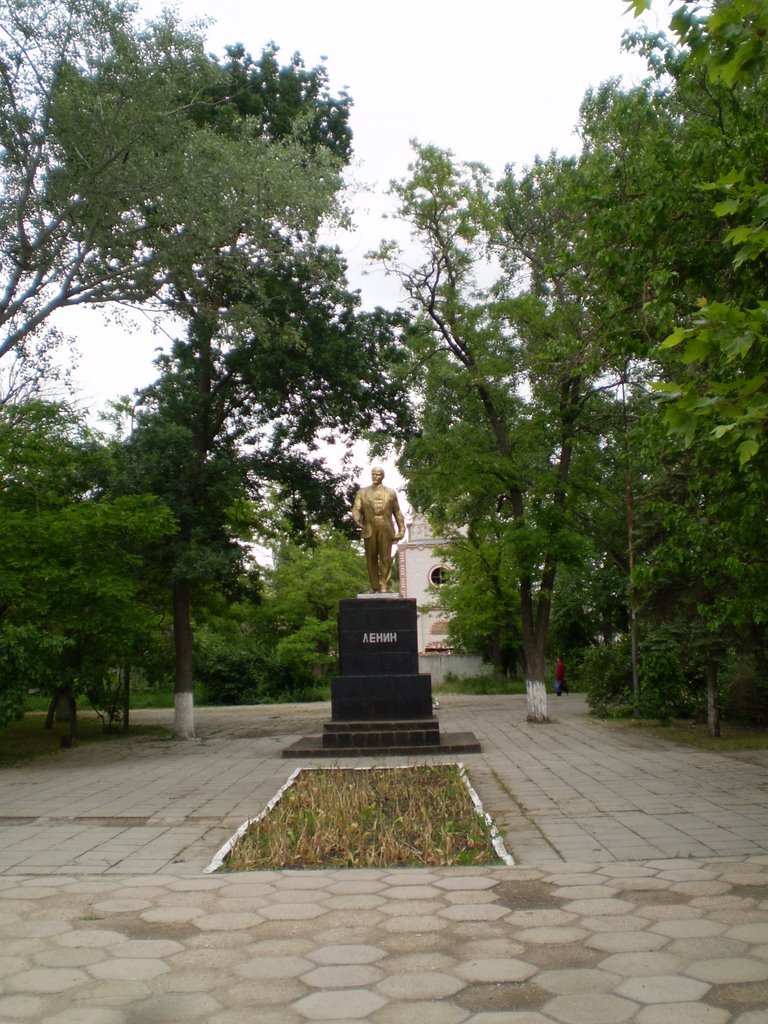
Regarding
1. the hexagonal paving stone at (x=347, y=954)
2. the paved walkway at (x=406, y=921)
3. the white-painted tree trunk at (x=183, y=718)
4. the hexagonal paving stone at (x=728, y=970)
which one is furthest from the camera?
the white-painted tree trunk at (x=183, y=718)

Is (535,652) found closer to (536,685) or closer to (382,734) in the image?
(536,685)

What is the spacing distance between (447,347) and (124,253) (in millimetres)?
9045

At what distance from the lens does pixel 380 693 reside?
14.5 metres

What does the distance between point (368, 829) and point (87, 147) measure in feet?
30.0

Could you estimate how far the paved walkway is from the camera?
12.6 feet

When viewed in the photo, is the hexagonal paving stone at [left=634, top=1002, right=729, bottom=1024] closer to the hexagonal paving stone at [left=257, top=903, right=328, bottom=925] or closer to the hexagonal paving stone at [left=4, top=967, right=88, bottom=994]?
the hexagonal paving stone at [left=257, top=903, right=328, bottom=925]

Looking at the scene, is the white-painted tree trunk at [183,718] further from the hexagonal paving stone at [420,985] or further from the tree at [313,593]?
the tree at [313,593]

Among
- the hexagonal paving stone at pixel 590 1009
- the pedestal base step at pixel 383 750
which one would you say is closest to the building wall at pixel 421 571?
the pedestal base step at pixel 383 750

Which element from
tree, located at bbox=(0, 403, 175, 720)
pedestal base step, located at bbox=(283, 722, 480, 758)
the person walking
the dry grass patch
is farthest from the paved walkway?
the person walking

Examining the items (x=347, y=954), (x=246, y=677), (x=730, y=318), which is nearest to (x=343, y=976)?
(x=347, y=954)

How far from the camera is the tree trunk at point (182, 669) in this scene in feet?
60.3

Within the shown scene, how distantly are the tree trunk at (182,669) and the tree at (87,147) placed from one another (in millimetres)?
6825

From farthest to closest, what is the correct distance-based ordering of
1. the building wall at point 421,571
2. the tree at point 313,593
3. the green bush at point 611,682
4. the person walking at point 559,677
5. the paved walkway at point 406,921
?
the building wall at point 421,571, the tree at point 313,593, the person walking at point 559,677, the green bush at point 611,682, the paved walkway at point 406,921

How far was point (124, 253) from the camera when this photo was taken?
42.0 ft
